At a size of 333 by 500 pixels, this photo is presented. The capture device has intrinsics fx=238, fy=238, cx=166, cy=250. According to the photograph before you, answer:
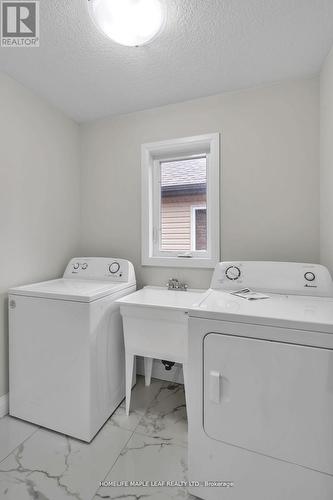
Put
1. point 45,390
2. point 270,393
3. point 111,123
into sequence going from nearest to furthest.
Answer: point 270,393, point 45,390, point 111,123

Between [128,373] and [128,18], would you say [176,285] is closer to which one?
[128,373]

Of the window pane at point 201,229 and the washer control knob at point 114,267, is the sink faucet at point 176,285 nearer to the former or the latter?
the window pane at point 201,229

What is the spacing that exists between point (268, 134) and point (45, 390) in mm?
2359

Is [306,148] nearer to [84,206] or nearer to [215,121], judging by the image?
[215,121]

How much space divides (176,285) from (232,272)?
19.9 inches

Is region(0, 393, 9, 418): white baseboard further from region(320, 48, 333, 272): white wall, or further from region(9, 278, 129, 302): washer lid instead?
region(320, 48, 333, 272): white wall

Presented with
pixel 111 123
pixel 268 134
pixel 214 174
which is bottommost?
pixel 214 174

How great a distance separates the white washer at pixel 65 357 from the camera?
144 centimetres

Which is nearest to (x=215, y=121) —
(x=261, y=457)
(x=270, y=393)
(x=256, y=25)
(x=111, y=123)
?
(x=256, y=25)

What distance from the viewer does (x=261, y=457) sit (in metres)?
1.01

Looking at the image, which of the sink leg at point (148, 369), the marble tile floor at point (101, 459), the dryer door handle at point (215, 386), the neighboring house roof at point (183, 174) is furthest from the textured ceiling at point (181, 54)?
the marble tile floor at point (101, 459)

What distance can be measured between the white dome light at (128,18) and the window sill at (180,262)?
1.45 m

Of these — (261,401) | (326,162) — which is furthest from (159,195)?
(261,401)

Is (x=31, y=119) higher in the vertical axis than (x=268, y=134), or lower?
higher
